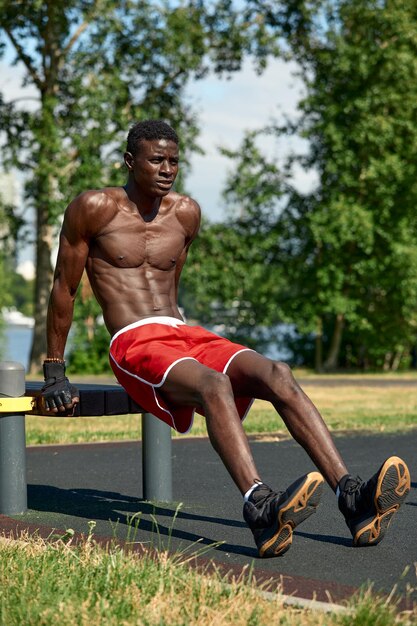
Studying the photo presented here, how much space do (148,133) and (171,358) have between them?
1.09 m

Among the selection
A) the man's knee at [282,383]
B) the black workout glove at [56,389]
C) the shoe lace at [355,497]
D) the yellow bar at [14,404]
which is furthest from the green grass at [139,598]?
the yellow bar at [14,404]

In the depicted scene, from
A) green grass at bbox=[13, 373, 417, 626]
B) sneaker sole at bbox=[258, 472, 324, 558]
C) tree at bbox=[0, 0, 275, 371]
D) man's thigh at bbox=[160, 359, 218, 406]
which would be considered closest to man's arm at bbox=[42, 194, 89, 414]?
man's thigh at bbox=[160, 359, 218, 406]

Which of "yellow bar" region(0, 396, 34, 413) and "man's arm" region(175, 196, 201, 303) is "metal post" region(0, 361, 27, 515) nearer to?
"yellow bar" region(0, 396, 34, 413)

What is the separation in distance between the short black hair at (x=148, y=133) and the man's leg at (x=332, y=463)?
113cm

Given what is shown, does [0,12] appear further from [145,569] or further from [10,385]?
[145,569]

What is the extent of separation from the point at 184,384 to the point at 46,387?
0.86m

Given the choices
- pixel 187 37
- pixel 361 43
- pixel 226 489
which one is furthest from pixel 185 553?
pixel 361 43

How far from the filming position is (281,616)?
10.0 ft

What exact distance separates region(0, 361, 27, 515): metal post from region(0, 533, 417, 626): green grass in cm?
145

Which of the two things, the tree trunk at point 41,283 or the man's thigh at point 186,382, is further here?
the tree trunk at point 41,283

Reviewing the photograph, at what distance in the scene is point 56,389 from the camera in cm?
488

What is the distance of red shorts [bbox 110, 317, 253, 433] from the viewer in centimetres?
457

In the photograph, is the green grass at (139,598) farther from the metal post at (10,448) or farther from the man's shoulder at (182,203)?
the man's shoulder at (182,203)

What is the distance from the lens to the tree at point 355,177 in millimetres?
22641
